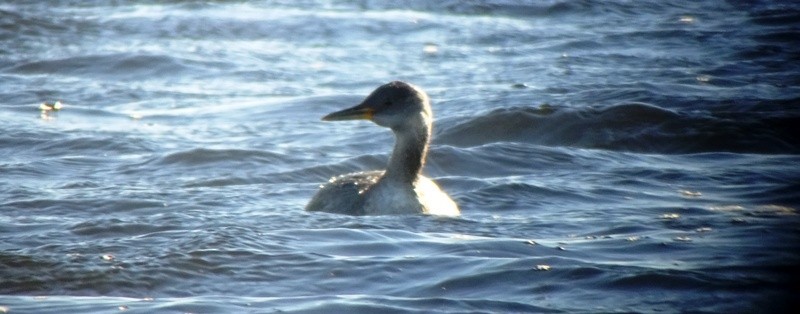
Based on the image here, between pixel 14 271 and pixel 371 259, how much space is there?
178 cm

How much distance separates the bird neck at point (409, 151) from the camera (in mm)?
8766

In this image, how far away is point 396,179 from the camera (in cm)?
873

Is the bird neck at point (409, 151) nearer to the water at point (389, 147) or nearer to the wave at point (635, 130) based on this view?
the water at point (389, 147)

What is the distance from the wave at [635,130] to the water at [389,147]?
3 centimetres

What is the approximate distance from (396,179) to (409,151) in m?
0.27

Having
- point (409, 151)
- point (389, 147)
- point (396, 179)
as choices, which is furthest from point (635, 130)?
point (396, 179)

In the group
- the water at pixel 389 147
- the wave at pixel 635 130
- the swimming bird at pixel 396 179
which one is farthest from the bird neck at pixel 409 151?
the wave at pixel 635 130

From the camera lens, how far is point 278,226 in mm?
8039

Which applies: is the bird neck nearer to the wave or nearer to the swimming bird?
the swimming bird

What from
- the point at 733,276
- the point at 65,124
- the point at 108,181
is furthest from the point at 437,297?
the point at 65,124

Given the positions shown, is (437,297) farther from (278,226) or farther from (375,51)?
(375,51)

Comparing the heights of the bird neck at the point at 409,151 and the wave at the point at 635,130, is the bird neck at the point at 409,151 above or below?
above

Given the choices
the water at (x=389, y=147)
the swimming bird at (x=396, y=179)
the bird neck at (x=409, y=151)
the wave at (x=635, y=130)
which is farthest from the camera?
the wave at (x=635, y=130)

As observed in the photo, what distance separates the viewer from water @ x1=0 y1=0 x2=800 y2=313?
6590 mm
